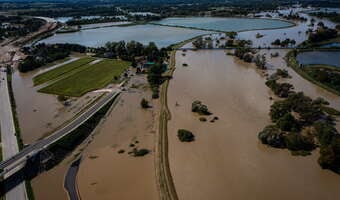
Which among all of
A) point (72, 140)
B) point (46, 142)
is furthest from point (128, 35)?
point (46, 142)

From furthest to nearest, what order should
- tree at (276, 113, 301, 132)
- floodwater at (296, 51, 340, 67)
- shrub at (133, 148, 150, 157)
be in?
floodwater at (296, 51, 340, 67), tree at (276, 113, 301, 132), shrub at (133, 148, 150, 157)

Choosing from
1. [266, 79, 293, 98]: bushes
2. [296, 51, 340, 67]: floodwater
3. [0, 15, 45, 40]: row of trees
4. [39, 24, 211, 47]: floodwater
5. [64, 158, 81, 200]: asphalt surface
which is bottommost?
[64, 158, 81, 200]: asphalt surface

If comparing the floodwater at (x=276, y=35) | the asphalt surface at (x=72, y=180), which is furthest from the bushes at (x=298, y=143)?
the floodwater at (x=276, y=35)

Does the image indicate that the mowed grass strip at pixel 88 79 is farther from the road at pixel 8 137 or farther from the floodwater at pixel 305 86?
the floodwater at pixel 305 86

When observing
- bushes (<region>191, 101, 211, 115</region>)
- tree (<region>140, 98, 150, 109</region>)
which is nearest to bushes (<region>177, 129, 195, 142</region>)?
bushes (<region>191, 101, 211, 115</region>)

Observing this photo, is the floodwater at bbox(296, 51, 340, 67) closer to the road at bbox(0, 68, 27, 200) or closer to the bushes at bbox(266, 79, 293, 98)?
the bushes at bbox(266, 79, 293, 98)
